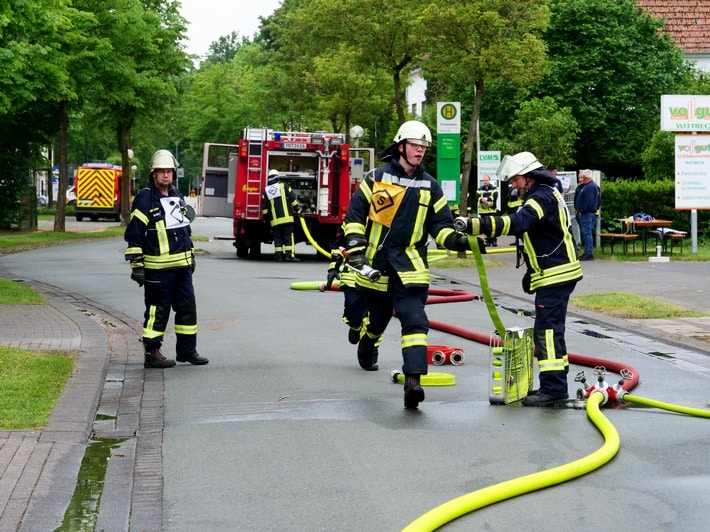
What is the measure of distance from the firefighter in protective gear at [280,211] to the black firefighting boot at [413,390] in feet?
52.0

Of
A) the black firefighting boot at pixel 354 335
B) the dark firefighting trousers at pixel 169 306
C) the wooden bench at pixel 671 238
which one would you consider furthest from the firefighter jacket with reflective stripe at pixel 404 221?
the wooden bench at pixel 671 238

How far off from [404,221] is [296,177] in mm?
16972

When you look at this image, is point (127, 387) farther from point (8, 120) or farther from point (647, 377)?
point (8, 120)

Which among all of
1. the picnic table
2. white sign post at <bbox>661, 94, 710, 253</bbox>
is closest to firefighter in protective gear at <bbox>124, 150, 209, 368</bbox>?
the picnic table

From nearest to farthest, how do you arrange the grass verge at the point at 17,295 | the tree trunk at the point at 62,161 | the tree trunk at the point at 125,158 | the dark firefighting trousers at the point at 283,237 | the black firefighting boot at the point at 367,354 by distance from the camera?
the black firefighting boot at the point at 367,354 → the grass verge at the point at 17,295 → the dark firefighting trousers at the point at 283,237 → the tree trunk at the point at 62,161 → the tree trunk at the point at 125,158

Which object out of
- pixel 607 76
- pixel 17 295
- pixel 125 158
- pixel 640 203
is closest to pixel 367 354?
pixel 17 295

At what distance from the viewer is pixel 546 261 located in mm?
8523

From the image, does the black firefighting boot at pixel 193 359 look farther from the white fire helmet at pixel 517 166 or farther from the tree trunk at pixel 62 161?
the tree trunk at pixel 62 161

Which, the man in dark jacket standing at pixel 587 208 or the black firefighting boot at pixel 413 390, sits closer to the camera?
the black firefighting boot at pixel 413 390

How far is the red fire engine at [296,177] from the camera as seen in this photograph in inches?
977

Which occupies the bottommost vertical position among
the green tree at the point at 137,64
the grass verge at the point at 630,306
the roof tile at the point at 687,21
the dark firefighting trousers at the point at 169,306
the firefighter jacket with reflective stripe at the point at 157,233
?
the grass verge at the point at 630,306

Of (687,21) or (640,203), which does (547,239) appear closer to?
(640,203)

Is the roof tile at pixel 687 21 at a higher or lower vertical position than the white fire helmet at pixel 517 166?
higher

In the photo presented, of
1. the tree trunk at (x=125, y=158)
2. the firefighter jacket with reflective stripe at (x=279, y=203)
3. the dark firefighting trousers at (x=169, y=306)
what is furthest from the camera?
the tree trunk at (x=125, y=158)
